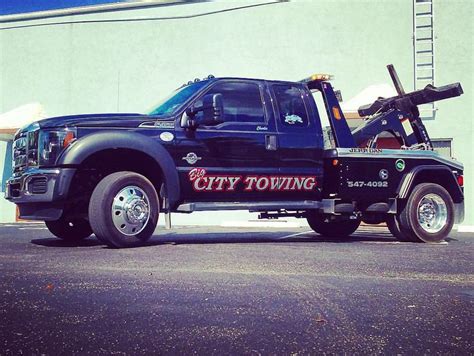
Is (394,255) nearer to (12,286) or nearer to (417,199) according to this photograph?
(417,199)

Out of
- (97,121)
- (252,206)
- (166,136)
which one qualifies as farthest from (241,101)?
(97,121)

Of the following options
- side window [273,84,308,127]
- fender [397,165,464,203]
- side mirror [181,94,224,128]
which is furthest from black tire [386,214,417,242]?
side mirror [181,94,224,128]

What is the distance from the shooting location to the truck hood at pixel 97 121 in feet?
20.2

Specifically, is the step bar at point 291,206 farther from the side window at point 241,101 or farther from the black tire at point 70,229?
the black tire at point 70,229

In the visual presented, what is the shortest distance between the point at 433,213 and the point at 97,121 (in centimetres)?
489

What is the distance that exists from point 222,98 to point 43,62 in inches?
489

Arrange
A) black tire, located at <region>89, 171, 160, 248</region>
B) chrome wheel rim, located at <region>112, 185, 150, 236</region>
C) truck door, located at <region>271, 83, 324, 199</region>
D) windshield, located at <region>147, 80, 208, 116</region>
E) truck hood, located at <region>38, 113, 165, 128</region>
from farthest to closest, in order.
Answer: truck door, located at <region>271, 83, 324, 199</region>
windshield, located at <region>147, 80, 208, 116</region>
truck hood, located at <region>38, 113, 165, 128</region>
chrome wheel rim, located at <region>112, 185, 150, 236</region>
black tire, located at <region>89, 171, 160, 248</region>

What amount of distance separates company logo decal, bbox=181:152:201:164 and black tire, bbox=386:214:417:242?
10.4ft

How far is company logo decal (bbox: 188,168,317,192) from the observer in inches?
260

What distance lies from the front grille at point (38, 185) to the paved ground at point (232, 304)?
836mm

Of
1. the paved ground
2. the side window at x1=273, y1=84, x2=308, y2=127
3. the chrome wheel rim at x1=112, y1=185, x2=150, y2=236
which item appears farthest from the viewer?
the side window at x1=273, y1=84, x2=308, y2=127

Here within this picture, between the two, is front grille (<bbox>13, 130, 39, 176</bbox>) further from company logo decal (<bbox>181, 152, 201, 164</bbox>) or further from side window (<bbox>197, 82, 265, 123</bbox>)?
side window (<bbox>197, 82, 265, 123</bbox>)

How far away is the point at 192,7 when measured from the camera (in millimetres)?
16688

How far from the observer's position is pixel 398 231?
26.2 feet
